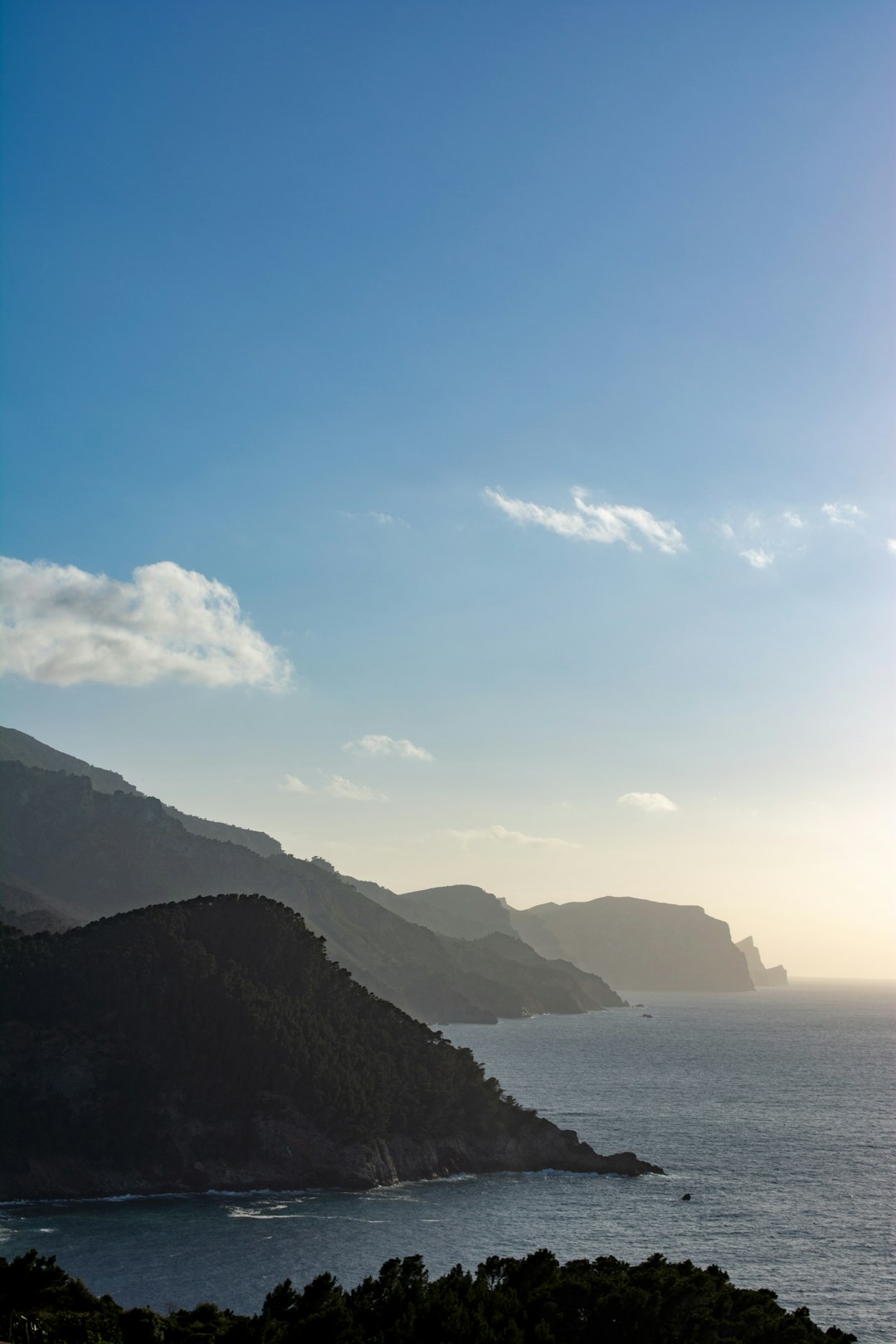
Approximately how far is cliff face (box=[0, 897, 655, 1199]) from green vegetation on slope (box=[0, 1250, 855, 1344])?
5597 cm

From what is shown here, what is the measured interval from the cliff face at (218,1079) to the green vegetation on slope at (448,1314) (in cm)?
5597

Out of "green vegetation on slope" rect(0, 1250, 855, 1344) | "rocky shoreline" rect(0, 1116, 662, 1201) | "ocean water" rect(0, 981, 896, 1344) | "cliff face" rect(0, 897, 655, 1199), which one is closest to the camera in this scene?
"green vegetation on slope" rect(0, 1250, 855, 1344)

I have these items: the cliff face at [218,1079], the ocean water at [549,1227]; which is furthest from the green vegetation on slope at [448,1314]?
the cliff face at [218,1079]

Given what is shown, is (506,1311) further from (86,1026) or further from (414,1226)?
(86,1026)

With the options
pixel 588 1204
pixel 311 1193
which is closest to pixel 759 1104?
pixel 588 1204

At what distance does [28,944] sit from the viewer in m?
141

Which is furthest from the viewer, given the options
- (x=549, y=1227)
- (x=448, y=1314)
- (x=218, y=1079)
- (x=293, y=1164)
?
(x=218, y=1079)

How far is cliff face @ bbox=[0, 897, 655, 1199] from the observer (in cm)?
11488

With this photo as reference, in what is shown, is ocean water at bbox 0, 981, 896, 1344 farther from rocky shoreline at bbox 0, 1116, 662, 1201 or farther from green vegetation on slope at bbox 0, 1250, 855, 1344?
green vegetation on slope at bbox 0, 1250, 855, 1344

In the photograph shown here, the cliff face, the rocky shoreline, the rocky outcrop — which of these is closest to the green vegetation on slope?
the rocky shoreline

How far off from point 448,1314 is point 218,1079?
7806cm

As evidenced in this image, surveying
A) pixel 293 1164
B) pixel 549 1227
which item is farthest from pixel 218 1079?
pixel 549 1227

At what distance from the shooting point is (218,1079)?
125 m

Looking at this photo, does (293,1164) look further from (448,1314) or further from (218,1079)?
(448,1314)
